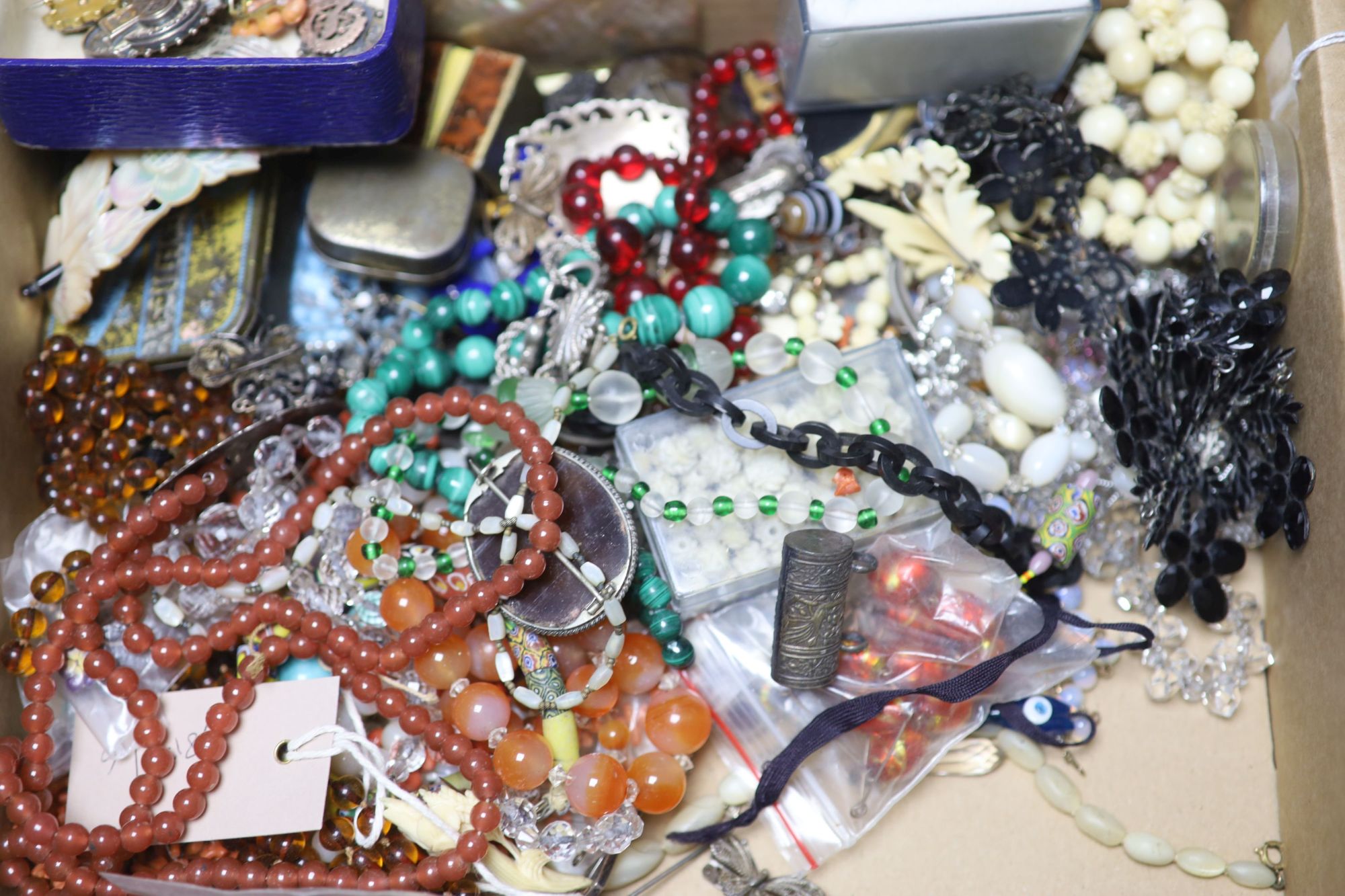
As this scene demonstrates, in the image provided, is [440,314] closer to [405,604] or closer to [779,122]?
[405,604]

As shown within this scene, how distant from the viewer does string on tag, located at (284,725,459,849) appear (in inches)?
37.8

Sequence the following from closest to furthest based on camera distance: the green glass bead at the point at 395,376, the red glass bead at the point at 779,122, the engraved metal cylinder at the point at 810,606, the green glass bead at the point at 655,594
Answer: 1. the engraved metal cylinder at the point at 810,606
2. the green glass bead at the point at 655,594
3. the green glass bead at the point at 395,376
4. the red glass bead at the point at 779,122

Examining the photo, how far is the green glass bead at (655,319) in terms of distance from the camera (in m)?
1.11

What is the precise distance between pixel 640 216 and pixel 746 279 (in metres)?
0.15

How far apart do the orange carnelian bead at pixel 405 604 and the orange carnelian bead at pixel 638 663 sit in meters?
0.21

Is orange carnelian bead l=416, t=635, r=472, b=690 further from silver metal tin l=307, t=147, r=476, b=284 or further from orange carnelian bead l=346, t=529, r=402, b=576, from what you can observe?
silver metal tin l=307, t=147, r=476, b=284

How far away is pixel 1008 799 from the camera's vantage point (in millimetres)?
1064

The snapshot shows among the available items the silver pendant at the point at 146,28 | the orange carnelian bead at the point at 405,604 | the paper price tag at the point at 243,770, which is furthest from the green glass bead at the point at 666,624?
the silver pendant at the point at 146,28

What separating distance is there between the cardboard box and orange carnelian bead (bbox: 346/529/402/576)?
375 mm

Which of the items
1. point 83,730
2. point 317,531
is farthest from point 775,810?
point 83,730

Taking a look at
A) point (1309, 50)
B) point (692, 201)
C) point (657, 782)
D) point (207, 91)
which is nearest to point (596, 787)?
point (657, 782)

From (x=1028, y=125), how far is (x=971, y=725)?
70 cm

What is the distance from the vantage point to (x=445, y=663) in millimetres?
1020

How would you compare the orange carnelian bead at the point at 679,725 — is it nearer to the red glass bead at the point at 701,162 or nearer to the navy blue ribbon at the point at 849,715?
the navy blue ribbon at the point at 849,715
